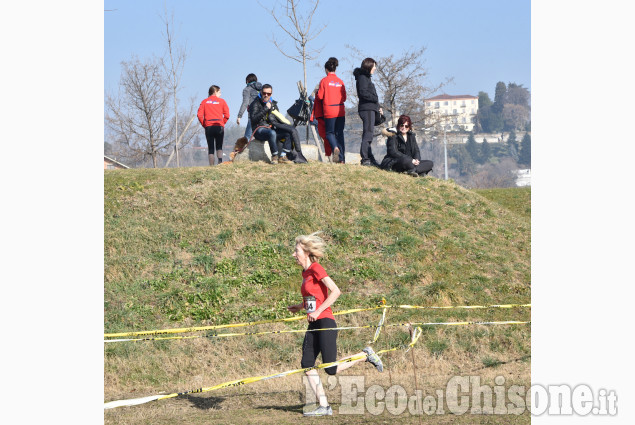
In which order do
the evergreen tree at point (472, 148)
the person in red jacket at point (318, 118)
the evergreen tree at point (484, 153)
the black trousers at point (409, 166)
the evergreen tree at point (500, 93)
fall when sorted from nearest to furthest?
the black trousers at point (409, 166) < the person in red jacket at point (318, 118) < the evergreen tree at point (484, 153) < the evergreen tree at point (472, 148) < the evergreen tree at point (500, 93)

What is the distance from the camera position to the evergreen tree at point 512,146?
485 feet

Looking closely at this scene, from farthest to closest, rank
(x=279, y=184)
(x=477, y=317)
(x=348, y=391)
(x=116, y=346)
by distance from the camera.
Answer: (x=279, y=184) < (x=477, y=317) < (x=116, y=346) < (x=348, y=391)

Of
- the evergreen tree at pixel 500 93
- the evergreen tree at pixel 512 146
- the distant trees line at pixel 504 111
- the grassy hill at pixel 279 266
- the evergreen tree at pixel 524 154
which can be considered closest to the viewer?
the grassy hill at pixel 279 266

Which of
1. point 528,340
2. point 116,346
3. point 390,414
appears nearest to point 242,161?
point 116,346

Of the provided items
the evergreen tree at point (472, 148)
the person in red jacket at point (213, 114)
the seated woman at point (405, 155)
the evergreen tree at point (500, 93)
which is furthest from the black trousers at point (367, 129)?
the evergreen tree at point (500, 93)

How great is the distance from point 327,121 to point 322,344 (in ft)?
29.2

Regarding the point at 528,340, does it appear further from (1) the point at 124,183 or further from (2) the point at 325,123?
(1) the point at 124,183

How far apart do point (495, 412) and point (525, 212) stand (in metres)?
11.3

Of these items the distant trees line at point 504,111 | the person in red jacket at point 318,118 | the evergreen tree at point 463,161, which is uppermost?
the distant trees line at point 504,111

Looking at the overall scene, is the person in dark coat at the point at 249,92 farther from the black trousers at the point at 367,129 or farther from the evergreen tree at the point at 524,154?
the evergreen tree at the point at 524,154

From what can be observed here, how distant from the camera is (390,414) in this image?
693 cm

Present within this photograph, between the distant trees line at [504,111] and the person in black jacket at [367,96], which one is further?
the distant trees line at [504,111]

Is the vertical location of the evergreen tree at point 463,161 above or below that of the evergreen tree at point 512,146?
below

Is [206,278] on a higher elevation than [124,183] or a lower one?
lower
